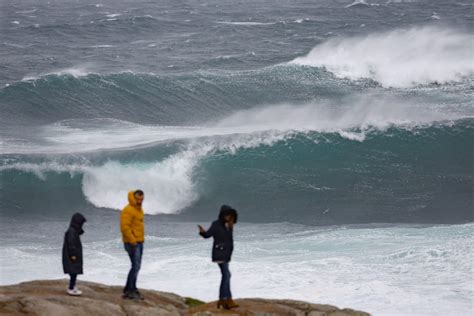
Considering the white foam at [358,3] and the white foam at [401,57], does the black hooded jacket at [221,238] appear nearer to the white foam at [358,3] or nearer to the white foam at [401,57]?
the white foam at [401,57]

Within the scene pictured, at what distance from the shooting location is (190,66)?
4991 centimetres

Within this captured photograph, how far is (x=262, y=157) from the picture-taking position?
104 feet

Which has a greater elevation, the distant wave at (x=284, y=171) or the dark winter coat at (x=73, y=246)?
the distant wave at (x=284, y=171)

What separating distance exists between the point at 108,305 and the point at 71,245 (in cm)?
108

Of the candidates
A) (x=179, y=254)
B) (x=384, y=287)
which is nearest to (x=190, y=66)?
(x=179, y=254)

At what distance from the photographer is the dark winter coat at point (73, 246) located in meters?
13.6

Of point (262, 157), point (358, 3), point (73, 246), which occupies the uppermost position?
point (358, 3)

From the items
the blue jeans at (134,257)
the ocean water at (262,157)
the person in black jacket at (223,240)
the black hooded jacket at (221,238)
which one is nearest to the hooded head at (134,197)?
the blue jeans at (134,257)

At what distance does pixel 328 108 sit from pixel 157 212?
44.5ft

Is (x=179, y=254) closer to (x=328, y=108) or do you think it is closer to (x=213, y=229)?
(x=213, y=229)

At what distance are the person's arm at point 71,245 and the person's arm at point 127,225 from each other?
2.50 feet

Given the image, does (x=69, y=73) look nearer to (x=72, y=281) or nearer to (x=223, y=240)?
(x=72, y=281)

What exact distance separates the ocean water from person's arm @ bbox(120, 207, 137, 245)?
5464 mm

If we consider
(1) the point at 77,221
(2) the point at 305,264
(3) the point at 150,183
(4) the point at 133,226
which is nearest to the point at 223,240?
(4) the point at 133,226
